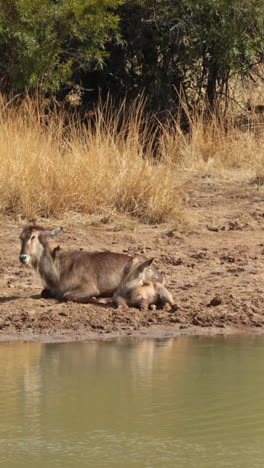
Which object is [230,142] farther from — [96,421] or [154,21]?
[96,421]

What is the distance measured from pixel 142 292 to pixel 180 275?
1.38 m

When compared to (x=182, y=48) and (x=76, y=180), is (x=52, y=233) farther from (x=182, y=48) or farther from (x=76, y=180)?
(x=182, y=48)

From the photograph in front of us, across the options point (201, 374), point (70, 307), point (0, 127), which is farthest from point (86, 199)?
point (201, 374)

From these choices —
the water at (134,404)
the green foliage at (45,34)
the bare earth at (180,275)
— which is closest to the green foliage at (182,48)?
the green foliage at (45,34)

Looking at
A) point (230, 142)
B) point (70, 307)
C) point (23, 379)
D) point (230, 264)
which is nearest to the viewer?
point (23, 379)

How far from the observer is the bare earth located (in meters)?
9.20

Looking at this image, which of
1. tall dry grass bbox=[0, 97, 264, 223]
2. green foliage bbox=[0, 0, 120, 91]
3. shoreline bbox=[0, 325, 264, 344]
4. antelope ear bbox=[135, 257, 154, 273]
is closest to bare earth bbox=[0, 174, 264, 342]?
shoreline bbox=[0, 325, 264, 344]

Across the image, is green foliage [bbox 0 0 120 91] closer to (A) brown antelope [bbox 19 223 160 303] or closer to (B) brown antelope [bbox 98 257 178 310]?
(A) brown antelope [bbox 19 223 160 303]

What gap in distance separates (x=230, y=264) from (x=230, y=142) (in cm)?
582

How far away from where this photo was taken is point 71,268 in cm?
998

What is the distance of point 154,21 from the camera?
17969mm

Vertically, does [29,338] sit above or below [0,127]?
below

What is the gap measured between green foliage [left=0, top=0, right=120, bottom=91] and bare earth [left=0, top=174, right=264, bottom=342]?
3.48 meters

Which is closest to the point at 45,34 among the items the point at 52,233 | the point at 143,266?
the point at 52,233
